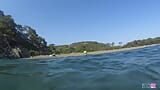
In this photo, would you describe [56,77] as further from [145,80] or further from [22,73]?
[145,80]

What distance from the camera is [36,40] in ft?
299

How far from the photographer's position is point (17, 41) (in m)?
81.8

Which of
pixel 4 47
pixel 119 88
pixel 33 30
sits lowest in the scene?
pixel 119 88

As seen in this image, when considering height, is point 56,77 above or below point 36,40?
below

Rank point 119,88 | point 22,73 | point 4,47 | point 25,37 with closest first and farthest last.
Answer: point 119,88
point 22,73
point 4,47
point 25,37

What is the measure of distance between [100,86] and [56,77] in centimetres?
113

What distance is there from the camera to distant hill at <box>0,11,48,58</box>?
72.2 meters

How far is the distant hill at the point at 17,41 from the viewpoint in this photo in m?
72.2

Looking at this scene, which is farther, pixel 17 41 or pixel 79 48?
pixel 79 48

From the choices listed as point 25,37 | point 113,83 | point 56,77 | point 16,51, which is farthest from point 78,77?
point 25,37

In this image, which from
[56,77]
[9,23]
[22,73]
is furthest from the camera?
[9,23]

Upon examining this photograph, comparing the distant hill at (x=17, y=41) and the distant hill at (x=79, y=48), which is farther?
the distant hill at (x=79, y=48)

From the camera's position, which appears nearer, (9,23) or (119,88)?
(119,88)

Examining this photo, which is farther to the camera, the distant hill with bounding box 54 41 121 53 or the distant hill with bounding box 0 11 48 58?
the distant hill with bounding box 54 41 121 53
